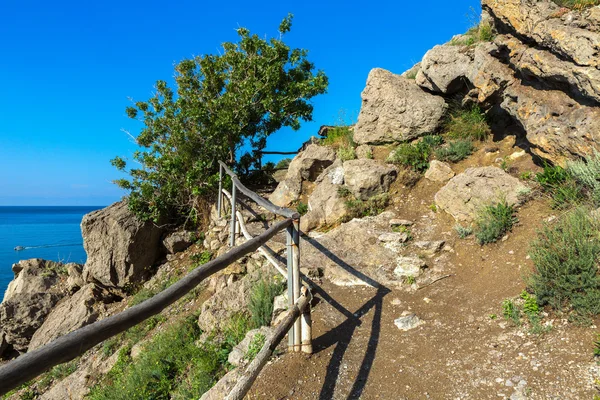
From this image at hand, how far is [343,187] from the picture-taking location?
8.86 meters

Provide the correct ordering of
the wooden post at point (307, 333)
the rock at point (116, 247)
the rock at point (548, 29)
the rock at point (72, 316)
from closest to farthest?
the wooden post at point (307, 333), the rock at point (548, 29), the rock at point (72, 316), the rock at point (116, 247)

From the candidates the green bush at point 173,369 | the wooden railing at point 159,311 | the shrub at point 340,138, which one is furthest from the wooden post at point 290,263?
the shrub at point 340,138

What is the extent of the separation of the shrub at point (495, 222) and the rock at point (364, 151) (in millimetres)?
3947

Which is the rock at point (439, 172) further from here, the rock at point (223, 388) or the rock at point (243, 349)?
the rock at point (223, 388)

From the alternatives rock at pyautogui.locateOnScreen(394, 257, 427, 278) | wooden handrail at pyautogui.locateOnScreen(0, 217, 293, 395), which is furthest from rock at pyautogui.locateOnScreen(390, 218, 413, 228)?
wooden handrail at pyautogui.locateOnScreen(0, 217, 293, 395)

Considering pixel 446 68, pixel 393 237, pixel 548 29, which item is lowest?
pixel 393 237

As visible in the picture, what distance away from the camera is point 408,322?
5.05m

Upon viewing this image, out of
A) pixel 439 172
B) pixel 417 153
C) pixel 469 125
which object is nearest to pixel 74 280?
pixel 417 153

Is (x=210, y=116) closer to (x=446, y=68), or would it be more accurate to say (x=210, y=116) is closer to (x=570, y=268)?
(x=446, y=68)

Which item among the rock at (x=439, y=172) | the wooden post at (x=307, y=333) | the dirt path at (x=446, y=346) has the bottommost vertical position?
the dirt path at (x=446, y=346)

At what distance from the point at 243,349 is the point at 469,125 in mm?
7880

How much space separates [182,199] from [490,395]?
9410 millimetres

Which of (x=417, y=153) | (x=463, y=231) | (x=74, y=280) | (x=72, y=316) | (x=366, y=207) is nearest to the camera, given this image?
(x=463, y=231)

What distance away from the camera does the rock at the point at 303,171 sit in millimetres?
10242
